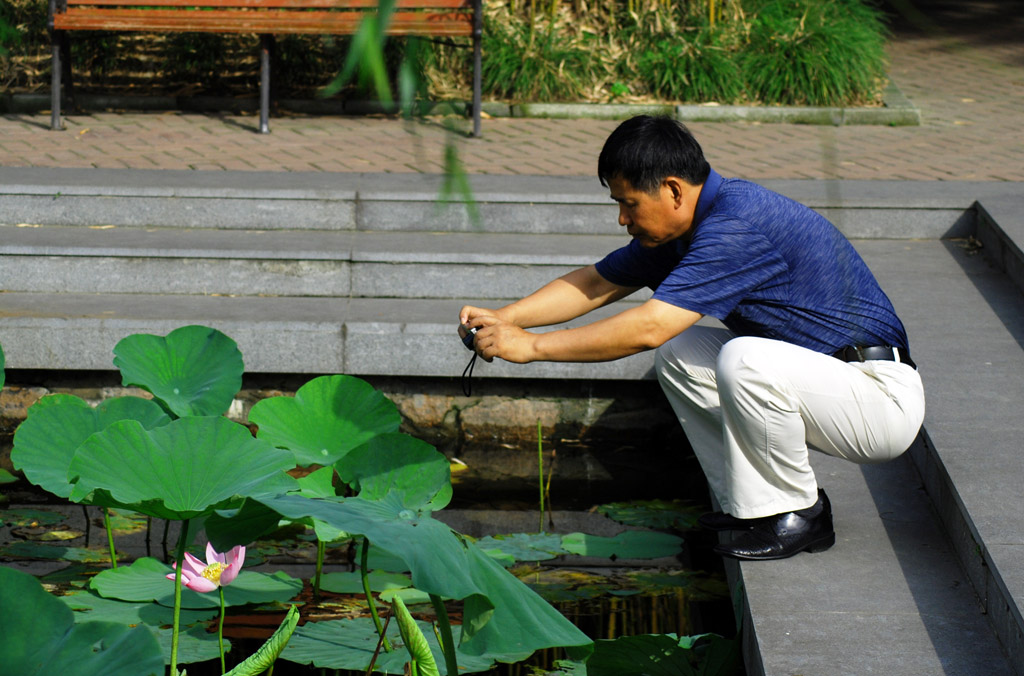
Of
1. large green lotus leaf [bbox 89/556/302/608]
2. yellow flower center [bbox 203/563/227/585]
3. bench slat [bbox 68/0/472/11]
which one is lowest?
large green lotus leaf [bbox 89/556/302/608]

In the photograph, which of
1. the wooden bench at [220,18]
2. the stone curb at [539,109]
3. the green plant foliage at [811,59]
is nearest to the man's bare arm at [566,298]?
the wooden bench at [220,18]

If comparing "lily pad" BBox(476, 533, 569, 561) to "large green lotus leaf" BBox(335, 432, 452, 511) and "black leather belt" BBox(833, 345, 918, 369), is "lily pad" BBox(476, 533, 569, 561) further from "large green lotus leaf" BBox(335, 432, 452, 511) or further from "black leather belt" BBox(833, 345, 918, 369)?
"black leather belt" BBox(833, 345, 918, 369)

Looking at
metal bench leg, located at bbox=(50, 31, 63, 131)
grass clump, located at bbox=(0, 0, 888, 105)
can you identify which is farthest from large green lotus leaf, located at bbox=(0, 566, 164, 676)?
grass clump, located at bbox=(0, 0, 888, 105)

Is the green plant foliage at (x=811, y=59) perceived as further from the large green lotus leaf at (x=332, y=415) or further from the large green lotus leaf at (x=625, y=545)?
the large green lotus leaf at (x=332, y=415)

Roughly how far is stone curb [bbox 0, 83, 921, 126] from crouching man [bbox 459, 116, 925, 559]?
4.83 m

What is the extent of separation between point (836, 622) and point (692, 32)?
676cm

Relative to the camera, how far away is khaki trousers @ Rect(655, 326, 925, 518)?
278cm

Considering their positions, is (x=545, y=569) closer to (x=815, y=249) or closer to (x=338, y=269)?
(x=815, y=249)

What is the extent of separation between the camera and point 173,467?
2436 mm

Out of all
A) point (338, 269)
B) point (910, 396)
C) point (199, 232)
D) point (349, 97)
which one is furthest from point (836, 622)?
point (349, 97)

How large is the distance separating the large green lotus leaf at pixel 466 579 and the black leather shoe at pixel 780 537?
0.87m

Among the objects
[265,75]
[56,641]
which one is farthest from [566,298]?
[265,75]

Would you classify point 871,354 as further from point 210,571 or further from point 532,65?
point 532,65

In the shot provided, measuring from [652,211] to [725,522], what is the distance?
834 millimetres
